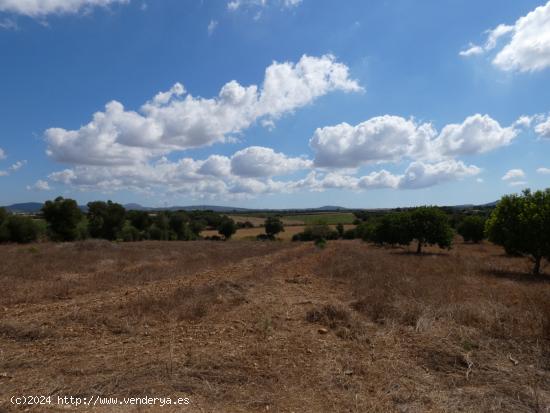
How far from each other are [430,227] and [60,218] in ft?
145

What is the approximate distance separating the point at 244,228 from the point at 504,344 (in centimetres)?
8649

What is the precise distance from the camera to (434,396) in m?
4.54

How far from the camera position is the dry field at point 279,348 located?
4.50 metres

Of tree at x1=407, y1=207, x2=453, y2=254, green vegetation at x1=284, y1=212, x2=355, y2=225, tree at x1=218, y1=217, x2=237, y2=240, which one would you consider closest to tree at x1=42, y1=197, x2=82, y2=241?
tree at x1=218, y1=217, x2=237, y2=240

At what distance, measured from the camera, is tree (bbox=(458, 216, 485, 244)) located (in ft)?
169

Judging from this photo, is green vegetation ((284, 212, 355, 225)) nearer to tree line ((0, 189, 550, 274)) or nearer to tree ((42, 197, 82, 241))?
tree line ((0, 189, 550, 274))

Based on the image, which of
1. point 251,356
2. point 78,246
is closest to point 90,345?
point 251,356

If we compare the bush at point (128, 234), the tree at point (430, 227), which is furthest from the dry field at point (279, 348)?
the bush at point (128, 234)

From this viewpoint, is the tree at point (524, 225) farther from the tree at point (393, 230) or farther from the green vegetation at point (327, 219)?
the green vegetation at point (327, 219)

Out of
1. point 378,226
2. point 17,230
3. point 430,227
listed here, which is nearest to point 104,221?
point 17,230

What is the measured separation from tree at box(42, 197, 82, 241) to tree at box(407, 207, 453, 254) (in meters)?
41.3

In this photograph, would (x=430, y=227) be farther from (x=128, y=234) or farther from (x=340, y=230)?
(x=128, y=234)

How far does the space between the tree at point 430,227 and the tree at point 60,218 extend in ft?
135

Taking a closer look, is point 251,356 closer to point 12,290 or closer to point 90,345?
point 90,345
